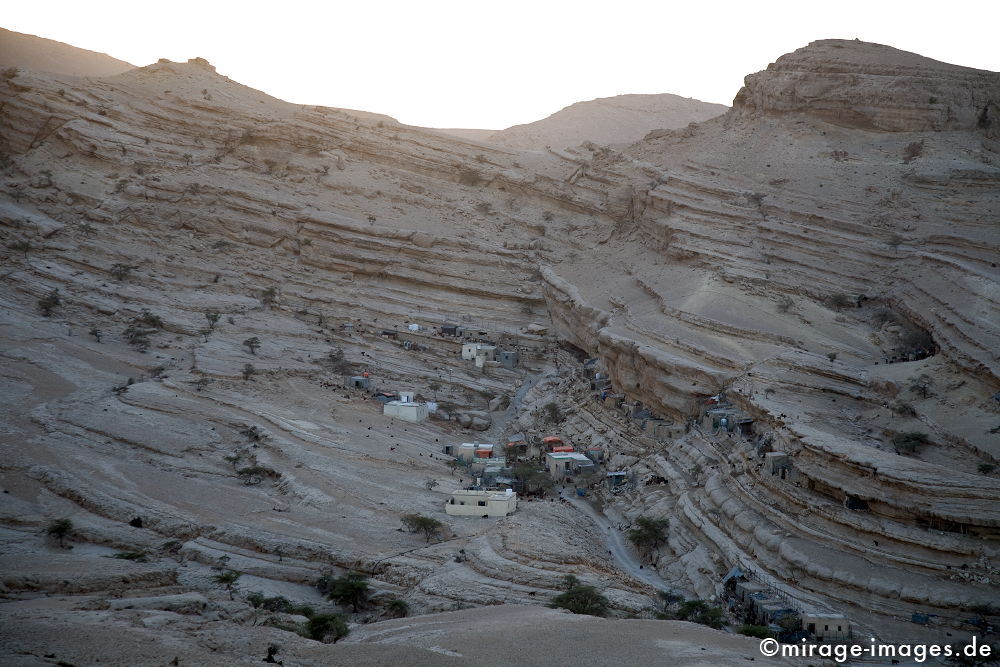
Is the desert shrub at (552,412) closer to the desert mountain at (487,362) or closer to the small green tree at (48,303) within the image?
the desert mountain at (487,362)

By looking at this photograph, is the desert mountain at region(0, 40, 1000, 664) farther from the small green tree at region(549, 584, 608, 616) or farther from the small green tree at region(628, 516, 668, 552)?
the small green tree at region(549, 584, 608, 616)

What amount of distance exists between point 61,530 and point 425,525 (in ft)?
29.6

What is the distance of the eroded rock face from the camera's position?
43.7 m

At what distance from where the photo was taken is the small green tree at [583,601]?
19.6 m

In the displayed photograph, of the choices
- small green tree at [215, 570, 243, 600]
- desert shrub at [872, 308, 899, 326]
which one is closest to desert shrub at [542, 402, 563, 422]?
desert shrub at [872, 308, 899, 326]

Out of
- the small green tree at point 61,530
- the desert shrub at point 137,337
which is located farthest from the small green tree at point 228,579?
the desert shrub at point 137,337

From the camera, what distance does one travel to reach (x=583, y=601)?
781 inches

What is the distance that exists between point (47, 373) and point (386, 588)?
1704 cm

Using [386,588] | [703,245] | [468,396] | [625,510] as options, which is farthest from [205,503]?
[703,245]

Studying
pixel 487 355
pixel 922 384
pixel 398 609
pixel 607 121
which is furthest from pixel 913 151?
pixel 607 121

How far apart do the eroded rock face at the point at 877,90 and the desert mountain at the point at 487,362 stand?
0.53 ft

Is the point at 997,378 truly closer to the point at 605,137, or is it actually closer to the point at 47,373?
the point at 47,373

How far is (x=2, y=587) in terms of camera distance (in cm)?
1650

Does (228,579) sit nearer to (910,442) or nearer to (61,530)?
(61,530)
